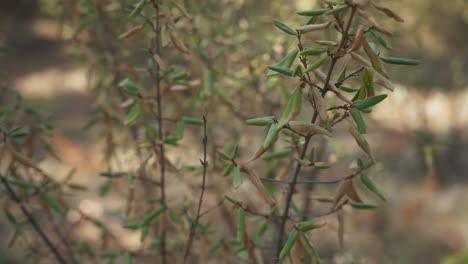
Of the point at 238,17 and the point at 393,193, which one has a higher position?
the point at 238,17

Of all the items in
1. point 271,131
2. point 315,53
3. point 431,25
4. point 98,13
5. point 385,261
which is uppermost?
point 431,25

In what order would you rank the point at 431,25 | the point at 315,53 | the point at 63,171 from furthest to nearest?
1. the point at 431,25
2. the point at 63,171
3. the point at 315,53

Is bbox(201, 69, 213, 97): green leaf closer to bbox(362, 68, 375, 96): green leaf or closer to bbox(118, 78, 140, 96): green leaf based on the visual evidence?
bbox(118, 78, 140, 96): green leaf

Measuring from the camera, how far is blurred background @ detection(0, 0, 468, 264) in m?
2.26

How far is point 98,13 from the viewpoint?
2.20 meters

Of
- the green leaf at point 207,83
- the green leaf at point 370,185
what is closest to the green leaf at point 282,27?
the green leaf at point 370,185

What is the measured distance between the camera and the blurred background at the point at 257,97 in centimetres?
226

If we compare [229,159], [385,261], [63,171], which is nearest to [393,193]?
[385,261]

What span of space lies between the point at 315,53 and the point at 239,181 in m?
0.37

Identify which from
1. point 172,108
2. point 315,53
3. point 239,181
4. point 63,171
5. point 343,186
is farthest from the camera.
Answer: point 63,171

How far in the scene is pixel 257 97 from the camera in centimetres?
249

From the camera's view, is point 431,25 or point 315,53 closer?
point 315,53

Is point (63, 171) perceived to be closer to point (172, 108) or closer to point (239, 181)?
point (172, 108)

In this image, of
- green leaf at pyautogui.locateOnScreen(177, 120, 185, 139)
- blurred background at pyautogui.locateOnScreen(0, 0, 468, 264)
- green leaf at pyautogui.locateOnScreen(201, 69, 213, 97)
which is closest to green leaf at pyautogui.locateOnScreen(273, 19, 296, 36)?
blurred background at pyautogui.locateOnScreen(0, 0, 468, 264)
